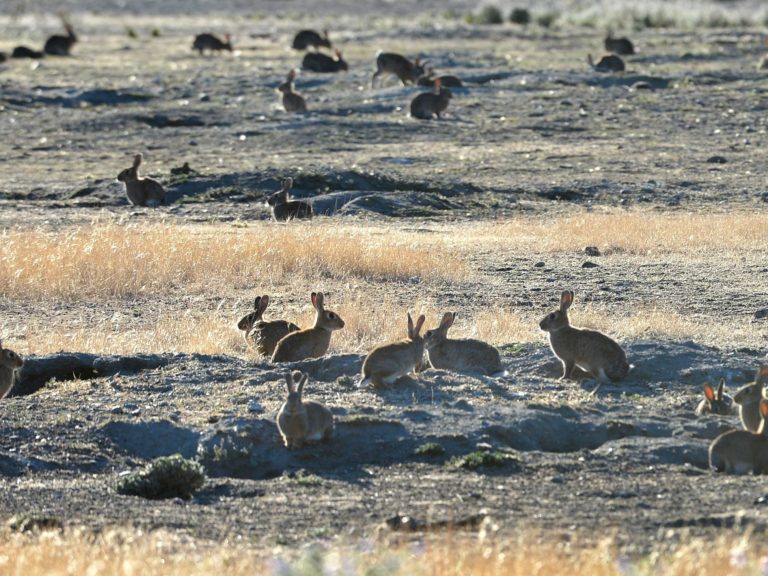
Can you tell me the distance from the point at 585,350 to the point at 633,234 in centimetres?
856

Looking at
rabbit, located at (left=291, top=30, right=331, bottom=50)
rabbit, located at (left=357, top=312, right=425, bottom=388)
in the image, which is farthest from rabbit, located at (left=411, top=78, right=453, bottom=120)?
rabbit, located at (left=357, top=312, right=425, bottom=388)

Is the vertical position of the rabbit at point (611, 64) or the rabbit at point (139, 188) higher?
the rabbit at point (611, 64)

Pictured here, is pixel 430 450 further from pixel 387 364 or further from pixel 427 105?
pixel 427 105

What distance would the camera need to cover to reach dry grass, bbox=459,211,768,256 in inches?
738

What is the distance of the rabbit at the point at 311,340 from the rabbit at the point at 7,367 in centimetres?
198

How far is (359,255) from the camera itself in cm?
1686

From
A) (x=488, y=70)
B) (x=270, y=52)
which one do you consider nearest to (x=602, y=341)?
(x=488, y=70)

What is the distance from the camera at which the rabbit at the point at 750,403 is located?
9.98 metres

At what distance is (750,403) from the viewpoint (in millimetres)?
10000

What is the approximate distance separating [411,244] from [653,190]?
696 centimetres

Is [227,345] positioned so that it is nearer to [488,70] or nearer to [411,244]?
[411,244]

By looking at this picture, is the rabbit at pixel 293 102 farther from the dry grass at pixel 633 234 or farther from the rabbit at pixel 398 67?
the dry grass at pixel 633 234

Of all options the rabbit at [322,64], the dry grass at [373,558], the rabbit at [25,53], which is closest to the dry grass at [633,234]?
the dry grass at [373,558]

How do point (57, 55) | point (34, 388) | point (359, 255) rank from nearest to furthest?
point (34, 388), point (359, 255), point (57, 55)
